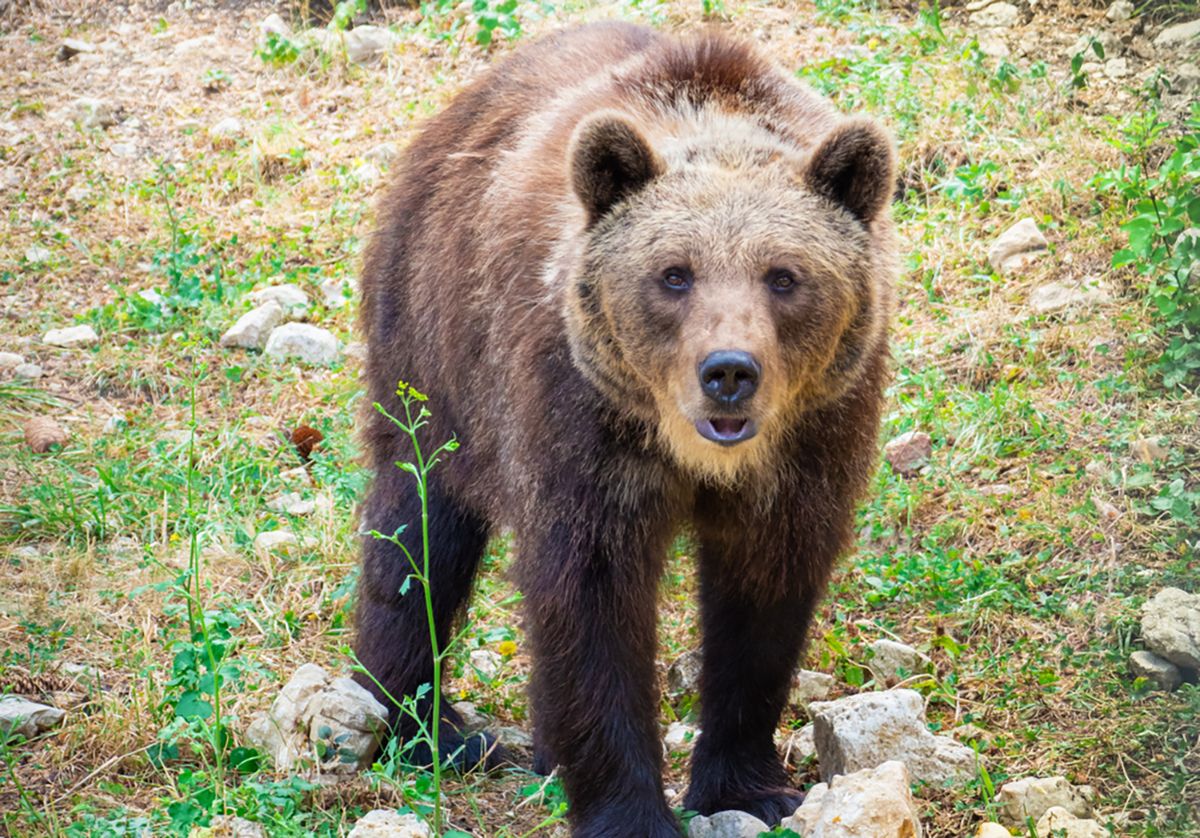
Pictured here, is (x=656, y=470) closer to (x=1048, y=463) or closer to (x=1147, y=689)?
(x=1147, y=689)

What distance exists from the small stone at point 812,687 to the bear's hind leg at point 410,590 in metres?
1.21

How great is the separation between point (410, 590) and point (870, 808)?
2.29 meters

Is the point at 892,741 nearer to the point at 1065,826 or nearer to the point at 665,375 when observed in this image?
the point at 1065,826

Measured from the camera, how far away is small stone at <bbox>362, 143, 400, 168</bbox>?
9523 mm

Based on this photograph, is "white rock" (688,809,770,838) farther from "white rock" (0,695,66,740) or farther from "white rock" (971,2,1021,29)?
"white rock" (971,2,1021,29)

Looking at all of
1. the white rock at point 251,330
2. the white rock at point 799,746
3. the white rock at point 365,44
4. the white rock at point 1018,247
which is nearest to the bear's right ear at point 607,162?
the white rock at point 799,746

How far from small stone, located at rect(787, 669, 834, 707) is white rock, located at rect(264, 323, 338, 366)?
3.60 meters

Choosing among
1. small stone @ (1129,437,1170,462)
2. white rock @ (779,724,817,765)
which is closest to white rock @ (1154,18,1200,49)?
small stone @ (1129,437,1170,462)

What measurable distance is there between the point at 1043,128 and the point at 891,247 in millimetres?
3927

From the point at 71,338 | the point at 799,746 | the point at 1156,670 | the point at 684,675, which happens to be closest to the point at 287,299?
the point at 71,338

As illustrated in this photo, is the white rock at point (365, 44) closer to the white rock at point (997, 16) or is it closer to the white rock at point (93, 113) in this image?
the white rock at point (93, 113)

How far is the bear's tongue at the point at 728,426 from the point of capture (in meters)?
4.02

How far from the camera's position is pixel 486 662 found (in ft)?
20.1

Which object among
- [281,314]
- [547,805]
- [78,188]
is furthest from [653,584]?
[78,188]
